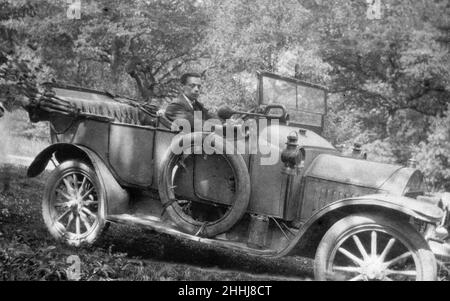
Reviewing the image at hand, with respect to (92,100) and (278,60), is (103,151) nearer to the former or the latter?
(92,100)

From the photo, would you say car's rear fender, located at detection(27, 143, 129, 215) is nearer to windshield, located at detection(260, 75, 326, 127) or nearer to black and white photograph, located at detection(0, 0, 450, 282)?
black and white photograph, located at detection(0, 0, 450, 282)

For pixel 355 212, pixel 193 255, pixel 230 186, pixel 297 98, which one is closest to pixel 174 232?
pixel 230 186

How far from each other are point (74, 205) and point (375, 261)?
10.4 ft

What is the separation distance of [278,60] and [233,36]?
1.28 metres

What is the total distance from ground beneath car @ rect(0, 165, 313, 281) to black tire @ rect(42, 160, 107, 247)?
0.53ft

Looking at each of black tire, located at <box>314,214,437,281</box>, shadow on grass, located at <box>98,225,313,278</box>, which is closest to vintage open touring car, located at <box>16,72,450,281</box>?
black tire, located at <box>314,214,437,281</box>

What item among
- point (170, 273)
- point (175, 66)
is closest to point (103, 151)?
point (170, 273)

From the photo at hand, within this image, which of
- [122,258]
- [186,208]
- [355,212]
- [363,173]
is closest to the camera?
[355,212]

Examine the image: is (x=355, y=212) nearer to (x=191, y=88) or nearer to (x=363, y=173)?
(x=363, y=173)

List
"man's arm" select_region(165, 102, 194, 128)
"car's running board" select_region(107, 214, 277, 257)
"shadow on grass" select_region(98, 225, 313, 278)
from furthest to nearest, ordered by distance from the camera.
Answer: "man's arm" select_region(165, 102, 194, 128) → "shadow on grass" select_region(98, 225, 313, 278) → "car's running board" select_region(107, 214, 277, 257)

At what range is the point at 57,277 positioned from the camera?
3566 mm

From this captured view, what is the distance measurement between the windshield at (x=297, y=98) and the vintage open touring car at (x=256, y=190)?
12 millimetres

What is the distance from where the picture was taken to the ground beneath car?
3.73 meters

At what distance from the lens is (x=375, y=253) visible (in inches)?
135
